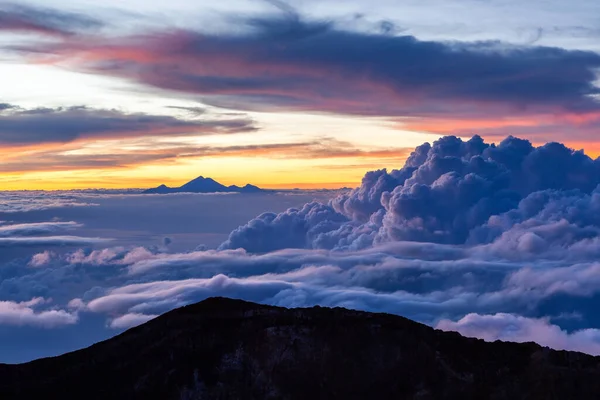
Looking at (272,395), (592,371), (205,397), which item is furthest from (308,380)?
(592,371)

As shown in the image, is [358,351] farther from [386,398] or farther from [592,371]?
[592,371]

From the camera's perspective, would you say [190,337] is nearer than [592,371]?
No

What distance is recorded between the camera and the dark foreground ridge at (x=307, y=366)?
2633 inches

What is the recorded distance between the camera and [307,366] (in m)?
69.0

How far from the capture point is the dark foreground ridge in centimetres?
6688

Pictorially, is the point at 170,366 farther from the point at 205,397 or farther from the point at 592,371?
the point at 592,371

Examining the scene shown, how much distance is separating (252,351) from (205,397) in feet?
18.3

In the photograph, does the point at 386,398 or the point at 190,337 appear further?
the point at 190,337

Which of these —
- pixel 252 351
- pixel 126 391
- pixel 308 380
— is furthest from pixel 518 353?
pixel 126 391

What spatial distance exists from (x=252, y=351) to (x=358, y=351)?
30.0 feet

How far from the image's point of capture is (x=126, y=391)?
220 ft

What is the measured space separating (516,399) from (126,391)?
32.2 m

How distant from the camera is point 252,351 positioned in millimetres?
69562

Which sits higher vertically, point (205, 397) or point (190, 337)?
point (190, 337)
